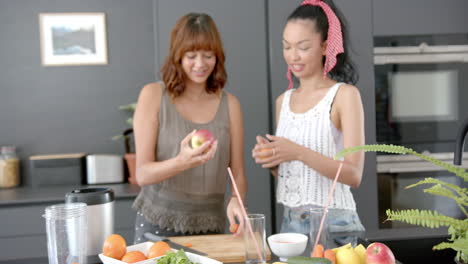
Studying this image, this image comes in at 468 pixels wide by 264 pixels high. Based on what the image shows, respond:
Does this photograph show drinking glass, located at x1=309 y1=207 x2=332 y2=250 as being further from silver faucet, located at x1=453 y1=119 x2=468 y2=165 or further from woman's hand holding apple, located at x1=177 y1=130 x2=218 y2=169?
woman's hand holding apple, located at x1=177 y1=130 x2=218 y2=169

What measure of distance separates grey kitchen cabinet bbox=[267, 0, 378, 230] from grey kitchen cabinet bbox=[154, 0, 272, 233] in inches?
2.2

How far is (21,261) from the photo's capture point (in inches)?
49.1

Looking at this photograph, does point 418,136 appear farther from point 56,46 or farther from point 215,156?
point 56,46

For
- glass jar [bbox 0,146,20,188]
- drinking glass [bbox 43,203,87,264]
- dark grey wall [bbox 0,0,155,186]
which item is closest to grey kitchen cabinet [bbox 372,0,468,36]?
dark grey wall [bbox 0,0,155,186]

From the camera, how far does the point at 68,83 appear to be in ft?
10.2

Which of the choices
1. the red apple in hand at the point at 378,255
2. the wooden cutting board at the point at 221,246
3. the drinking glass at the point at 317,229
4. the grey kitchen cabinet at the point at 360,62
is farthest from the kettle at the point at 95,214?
the grey kitchen cabinet at the point at 360,62

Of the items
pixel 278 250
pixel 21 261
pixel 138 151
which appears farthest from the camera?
pixel 138 151

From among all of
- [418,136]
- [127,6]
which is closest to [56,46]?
[127,6]

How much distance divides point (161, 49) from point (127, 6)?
0.83m

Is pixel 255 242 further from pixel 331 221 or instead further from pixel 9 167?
pixel 9 167

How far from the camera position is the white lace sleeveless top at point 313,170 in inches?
63.9

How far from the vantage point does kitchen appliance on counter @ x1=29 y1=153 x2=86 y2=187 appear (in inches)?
110

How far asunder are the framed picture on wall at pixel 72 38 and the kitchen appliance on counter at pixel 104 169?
2.30 ft

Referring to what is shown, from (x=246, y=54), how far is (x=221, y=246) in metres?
1.35
